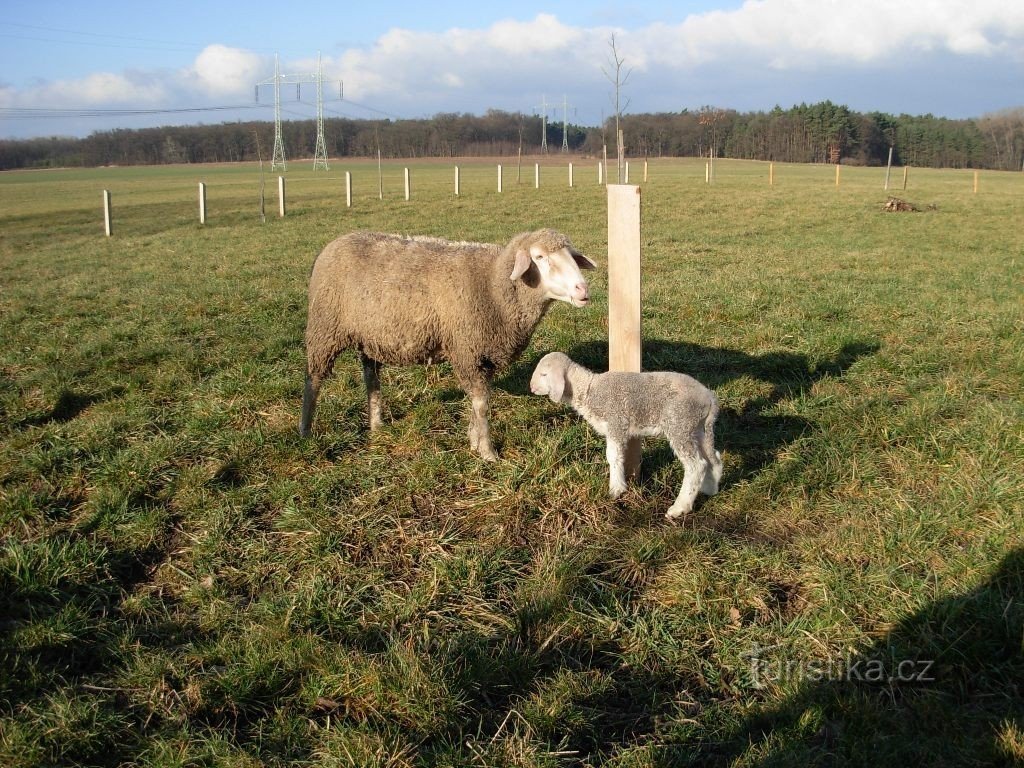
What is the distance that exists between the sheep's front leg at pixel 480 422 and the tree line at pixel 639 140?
2696 inches

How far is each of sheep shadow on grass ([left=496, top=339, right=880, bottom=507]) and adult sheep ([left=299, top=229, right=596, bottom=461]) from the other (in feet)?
4.08

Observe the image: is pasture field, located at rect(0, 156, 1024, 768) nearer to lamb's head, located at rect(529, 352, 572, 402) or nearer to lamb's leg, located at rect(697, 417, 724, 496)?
lamb's leg, located at rect(697, 417, 724, 496)

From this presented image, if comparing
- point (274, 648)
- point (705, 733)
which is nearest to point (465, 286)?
point (274, 648)

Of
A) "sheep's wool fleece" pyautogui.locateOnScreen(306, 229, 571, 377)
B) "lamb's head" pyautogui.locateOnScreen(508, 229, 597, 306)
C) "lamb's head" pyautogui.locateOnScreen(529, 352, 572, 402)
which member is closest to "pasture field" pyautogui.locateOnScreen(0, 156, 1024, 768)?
"lamb's head" pyautogui.locateOnScreen(529, 352, 572, 402)

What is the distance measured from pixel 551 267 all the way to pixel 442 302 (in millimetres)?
896

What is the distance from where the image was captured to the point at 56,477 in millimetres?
5262

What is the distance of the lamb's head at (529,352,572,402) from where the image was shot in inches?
199

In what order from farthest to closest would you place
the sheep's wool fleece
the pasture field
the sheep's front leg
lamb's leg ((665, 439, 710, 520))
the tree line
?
the tree line < the sheep's wool fleece < the sheep's front leg < lamb's leg ((665, 439, 710, 520)) < the pasture field

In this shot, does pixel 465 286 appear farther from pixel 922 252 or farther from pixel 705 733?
pixel 922 252

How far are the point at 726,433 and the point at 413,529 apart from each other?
2710 millimetres

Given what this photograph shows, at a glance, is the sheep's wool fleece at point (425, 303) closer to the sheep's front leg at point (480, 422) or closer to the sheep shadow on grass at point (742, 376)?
the sheep's front leg at point (480, 422)

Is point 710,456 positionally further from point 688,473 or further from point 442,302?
point 442,302

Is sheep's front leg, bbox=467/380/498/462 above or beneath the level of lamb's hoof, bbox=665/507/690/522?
above

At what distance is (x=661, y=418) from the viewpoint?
474cm
